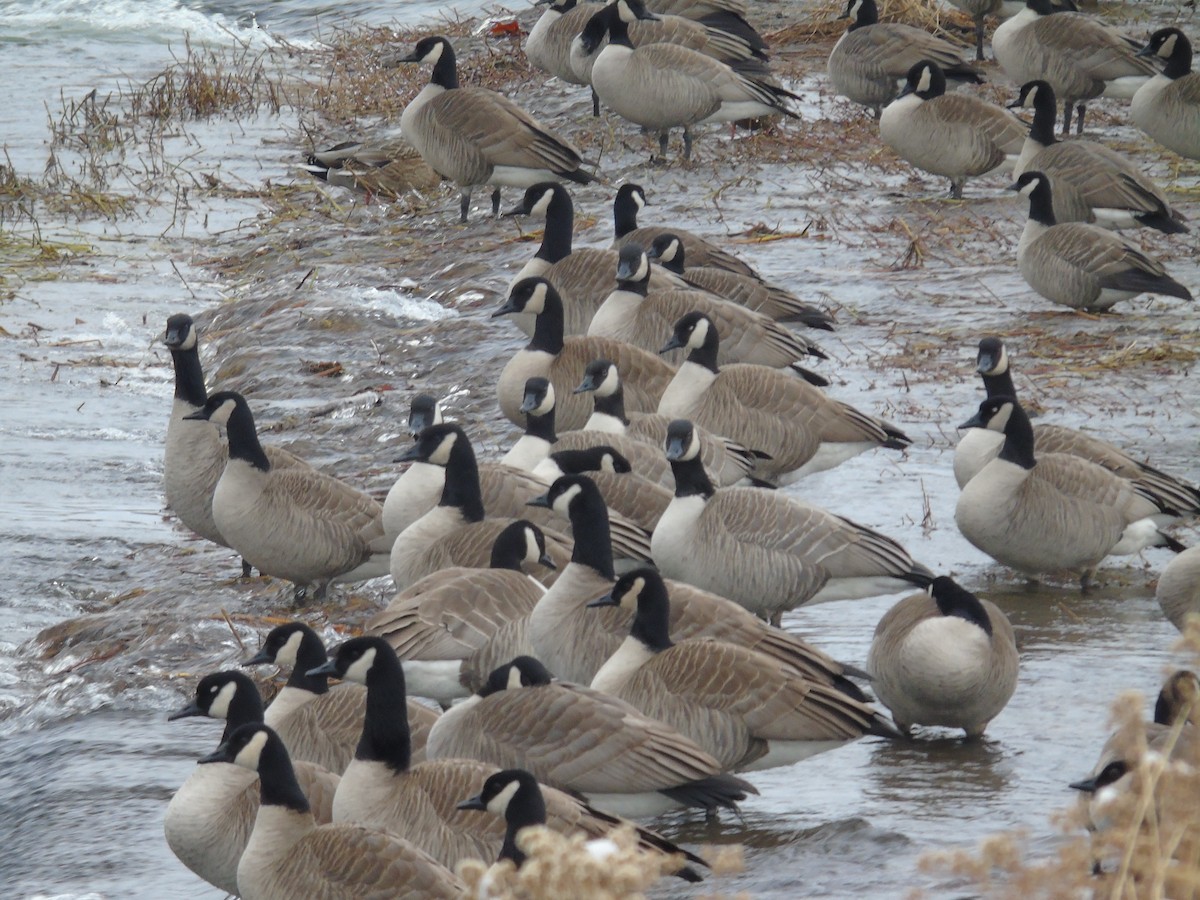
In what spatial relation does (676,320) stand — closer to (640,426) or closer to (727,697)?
(640,426)

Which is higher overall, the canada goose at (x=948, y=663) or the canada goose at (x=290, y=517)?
the canada goose at (x=948, y=663)

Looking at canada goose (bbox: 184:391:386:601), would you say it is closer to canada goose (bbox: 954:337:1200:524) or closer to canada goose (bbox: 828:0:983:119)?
canada goose (bbox: 954:337:1200:524)

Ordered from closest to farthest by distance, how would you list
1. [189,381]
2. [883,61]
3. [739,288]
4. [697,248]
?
1. [189,381]
2. [739,288]
3. [697,248]
4. [883,61]

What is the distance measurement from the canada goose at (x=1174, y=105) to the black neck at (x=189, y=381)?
30.6 ft

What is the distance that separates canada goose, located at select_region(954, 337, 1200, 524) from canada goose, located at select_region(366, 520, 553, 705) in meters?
→ 2.92

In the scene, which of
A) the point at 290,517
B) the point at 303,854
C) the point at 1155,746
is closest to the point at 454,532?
the point at 290,517

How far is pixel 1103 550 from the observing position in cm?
879

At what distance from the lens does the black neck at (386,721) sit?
6230 mm

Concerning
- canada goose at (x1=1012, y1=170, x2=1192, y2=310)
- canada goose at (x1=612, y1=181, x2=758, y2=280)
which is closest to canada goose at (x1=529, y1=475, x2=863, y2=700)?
canada goose at (x1=612, y1=181, x2=758, y2=280)

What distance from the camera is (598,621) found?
24.5 ft

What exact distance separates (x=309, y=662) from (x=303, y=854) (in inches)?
65.0

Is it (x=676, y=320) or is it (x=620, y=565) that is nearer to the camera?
(x=620, y=565)

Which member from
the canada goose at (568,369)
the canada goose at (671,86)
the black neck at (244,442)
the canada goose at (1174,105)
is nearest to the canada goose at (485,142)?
the canada goose at (671,86)

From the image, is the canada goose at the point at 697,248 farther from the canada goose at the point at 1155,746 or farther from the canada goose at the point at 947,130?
the canada goose at the point at 1155,746
